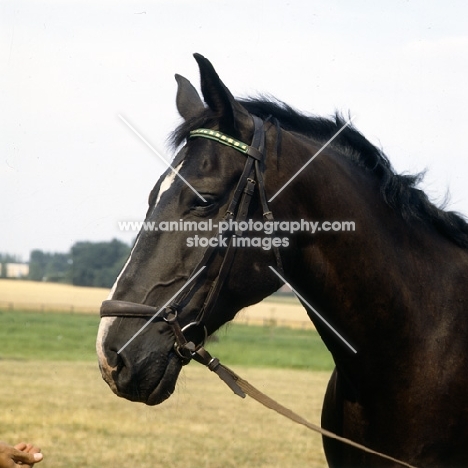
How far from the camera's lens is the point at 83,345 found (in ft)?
105

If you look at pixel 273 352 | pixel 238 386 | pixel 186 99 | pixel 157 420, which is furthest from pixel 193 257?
pixel 273 352

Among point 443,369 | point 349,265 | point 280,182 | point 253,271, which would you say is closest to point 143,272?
point 253,271

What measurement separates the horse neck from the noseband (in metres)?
0.25

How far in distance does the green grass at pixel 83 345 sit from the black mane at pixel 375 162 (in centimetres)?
2209

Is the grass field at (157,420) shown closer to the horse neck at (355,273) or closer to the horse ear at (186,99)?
the horse neck at (355,273)

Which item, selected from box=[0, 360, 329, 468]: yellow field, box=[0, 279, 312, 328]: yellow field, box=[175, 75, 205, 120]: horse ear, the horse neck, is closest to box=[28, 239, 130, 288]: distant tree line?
box=[0, 360, 329, 468]: yellow field

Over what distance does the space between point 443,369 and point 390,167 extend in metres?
1.18

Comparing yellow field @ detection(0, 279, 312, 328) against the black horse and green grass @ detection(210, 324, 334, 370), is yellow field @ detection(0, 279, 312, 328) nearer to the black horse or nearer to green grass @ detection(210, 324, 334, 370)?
green grass @ detection(210, 324, 334, 370)

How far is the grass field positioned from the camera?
10578mm

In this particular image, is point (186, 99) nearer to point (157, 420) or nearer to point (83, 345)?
point (157, 420)

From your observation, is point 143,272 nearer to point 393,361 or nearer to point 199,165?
point 199,165

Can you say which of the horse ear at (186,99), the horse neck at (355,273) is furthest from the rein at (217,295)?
the horse ear at (186,99)

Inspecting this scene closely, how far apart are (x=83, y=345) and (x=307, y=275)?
96.5 ft

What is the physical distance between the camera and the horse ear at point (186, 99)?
410cm
